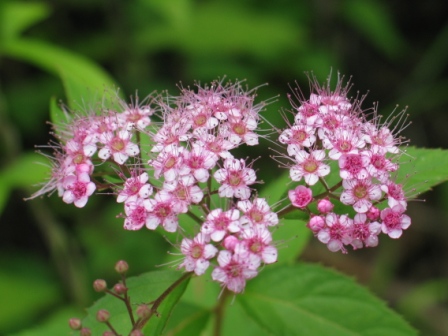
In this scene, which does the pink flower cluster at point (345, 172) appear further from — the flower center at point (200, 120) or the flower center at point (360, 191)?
the flower center at point (200, 120)

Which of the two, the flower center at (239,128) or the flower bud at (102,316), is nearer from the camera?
the flower bud at (102,316)

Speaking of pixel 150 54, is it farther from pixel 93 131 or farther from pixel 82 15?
pixel 93 131

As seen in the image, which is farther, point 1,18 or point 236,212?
point 1,18

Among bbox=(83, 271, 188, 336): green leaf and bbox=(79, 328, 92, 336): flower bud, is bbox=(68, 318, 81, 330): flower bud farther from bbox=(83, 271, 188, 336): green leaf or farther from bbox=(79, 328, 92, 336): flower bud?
bbox=(83, 271, 188, 336): green leaf

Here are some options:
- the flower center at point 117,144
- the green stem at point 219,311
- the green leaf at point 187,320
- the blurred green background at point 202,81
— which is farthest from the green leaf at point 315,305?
the blurred green background at point 202,81

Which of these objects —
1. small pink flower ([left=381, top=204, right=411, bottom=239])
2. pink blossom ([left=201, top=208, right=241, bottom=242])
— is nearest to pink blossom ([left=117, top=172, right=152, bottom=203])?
pink blossom ([left=201, top=208, right=241, bottom=242])

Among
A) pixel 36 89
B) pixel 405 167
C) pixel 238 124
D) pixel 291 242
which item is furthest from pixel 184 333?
pixel 36 89
